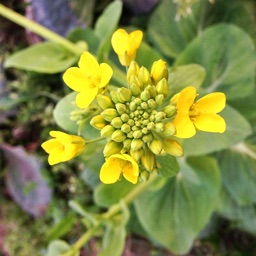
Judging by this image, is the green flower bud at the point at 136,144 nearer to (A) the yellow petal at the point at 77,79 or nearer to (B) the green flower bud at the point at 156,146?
(B) the green flower bud at the point at 156,146

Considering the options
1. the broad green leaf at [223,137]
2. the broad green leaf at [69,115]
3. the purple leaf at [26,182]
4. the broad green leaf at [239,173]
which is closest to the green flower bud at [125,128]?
the broad green leaf at [69,115]

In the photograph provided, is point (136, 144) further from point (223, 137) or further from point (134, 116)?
point (223, 137)

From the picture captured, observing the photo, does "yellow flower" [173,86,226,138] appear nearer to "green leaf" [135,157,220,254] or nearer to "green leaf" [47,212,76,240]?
"green leaf" [135,157,220,254]

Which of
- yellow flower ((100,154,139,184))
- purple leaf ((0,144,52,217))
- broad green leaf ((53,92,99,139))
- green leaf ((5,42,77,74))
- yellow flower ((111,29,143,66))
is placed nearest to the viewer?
yellow flower ((100,154,139,184))

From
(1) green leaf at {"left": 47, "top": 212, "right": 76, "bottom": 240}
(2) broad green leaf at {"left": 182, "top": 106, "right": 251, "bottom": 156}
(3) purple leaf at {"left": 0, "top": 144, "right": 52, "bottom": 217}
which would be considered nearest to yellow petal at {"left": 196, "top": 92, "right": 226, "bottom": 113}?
(2) broad green leaf at {"left": 182, "top": 106, "right": 251, "bottom": 156}

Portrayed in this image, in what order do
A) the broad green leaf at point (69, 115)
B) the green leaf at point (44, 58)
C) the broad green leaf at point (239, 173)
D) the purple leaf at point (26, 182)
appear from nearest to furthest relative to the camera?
the broad green leaf at point (69, 115) → the green leaf at point (44, 58) → the broad green leaf at point (239, 173) → the purple leaf at point (26, 182)

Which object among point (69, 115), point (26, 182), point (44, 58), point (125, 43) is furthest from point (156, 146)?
point (26, 182)
